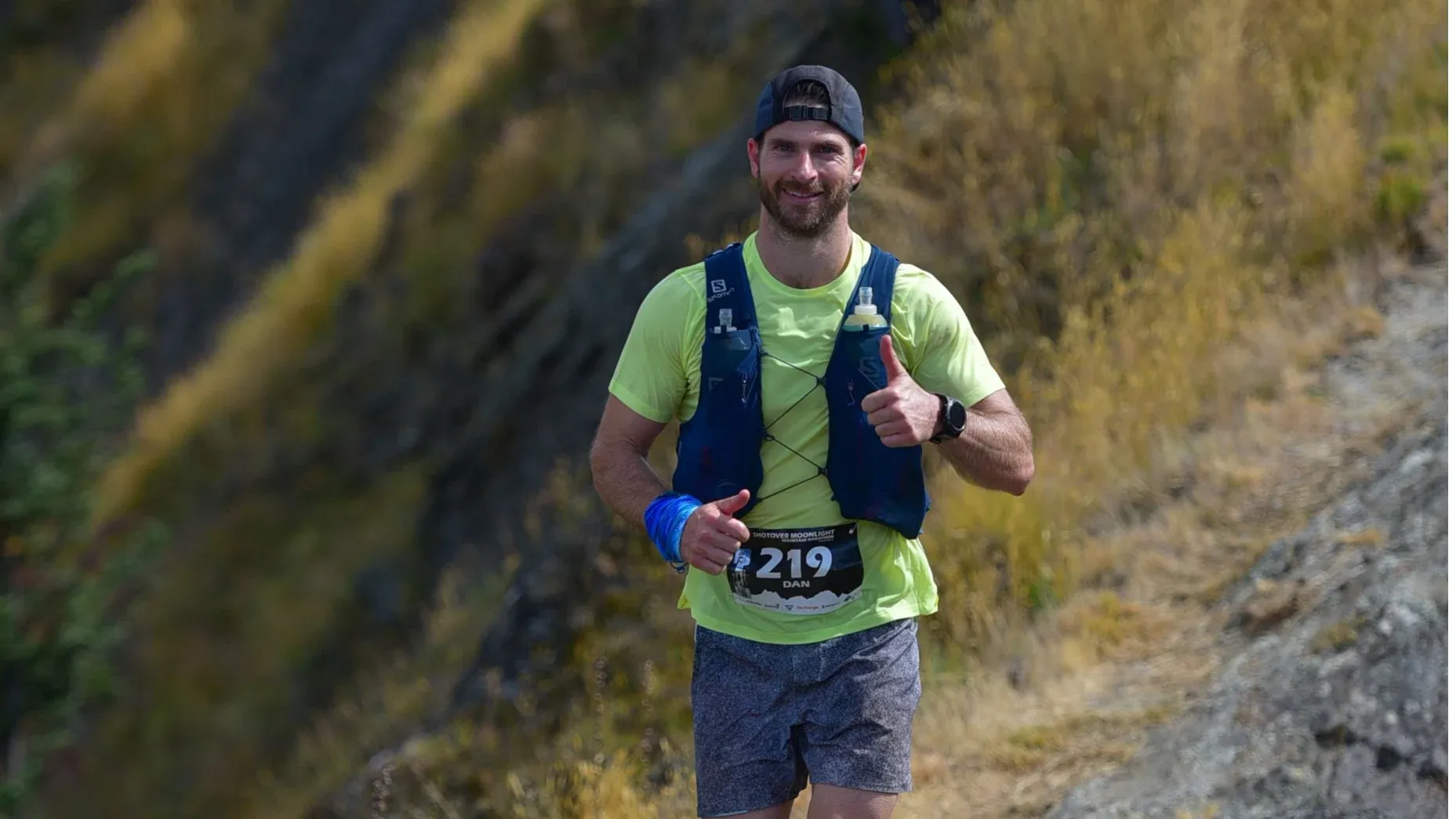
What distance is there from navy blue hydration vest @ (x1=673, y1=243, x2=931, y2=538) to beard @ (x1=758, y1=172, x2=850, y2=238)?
0.46ft

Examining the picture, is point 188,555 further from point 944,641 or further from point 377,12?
point 944,641

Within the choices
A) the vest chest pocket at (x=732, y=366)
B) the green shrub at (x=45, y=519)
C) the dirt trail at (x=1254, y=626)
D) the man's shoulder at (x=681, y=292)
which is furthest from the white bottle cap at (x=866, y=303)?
the green shrub at (x=45, y=519)

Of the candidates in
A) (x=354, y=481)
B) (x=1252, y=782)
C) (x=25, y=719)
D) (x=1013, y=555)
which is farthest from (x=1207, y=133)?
(x=25, y=719)

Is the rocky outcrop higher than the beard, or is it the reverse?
the beard

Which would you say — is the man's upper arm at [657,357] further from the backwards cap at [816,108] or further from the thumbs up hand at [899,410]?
the thumbs up hand at [899,410]

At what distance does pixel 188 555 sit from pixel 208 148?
7.63 meters

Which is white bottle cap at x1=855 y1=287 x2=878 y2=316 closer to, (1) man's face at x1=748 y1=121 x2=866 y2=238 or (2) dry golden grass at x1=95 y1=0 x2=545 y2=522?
(1) man's face at x1=748 y1=121 x2=866 y2=238

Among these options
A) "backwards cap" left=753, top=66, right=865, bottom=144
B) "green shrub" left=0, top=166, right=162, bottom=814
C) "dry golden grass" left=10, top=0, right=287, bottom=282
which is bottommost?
"green shrub" left=0, top=166, right=162, bottom=814

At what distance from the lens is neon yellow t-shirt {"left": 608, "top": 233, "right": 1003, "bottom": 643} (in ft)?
10.7

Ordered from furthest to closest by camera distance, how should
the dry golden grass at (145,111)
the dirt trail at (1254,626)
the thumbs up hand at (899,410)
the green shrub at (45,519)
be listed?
1. the dry golden grass at (145,111)
2. the green shrub at (45,519)
3. the dirt trail at (1254,626)
4. the thumbs up hand at (899,410)

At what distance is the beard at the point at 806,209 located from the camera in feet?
10.4

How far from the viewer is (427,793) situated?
582cm

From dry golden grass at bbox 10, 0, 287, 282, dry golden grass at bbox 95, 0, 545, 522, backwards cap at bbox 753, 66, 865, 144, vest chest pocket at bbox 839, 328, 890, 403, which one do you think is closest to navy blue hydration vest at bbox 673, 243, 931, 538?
vest chest pocket at bbox 839, 328, 890, 403

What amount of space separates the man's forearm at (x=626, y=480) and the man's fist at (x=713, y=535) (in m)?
0.24
